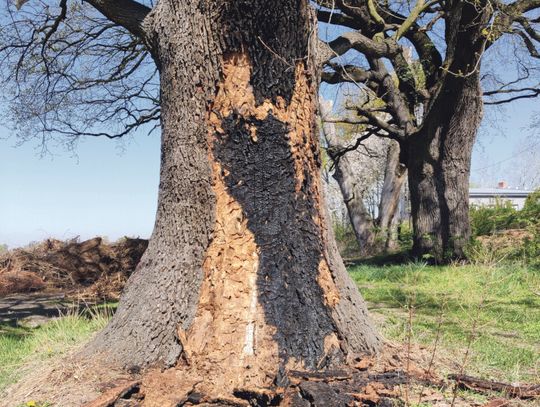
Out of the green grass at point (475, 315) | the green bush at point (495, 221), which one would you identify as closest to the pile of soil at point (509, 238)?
the green bush at point (495, 221)

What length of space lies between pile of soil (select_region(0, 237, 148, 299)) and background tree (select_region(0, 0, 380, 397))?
621 centimetres

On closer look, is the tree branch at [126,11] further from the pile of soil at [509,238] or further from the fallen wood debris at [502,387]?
the pile of soil at [509,238]

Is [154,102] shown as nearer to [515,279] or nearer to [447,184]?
[447,184]

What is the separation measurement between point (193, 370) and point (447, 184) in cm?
828

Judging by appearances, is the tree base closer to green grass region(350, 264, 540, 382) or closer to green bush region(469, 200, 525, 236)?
green grass region(350, 264, 540, 382)

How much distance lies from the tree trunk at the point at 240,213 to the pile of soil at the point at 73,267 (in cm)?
624

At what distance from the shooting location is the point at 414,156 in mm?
10500

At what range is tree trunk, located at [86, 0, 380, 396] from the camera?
3006mm

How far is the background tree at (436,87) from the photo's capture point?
29.5 ft

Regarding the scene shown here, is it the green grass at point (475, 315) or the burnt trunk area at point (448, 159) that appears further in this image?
the burnt trunk area at point (448, 159)

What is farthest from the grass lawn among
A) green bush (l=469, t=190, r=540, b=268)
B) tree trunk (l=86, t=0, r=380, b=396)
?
green bush (l=469, t=190, r=540, b=268)

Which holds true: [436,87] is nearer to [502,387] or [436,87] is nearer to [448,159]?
[448,159]

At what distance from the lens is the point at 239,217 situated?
3.14 metres

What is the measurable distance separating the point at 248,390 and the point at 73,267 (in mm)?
9150
